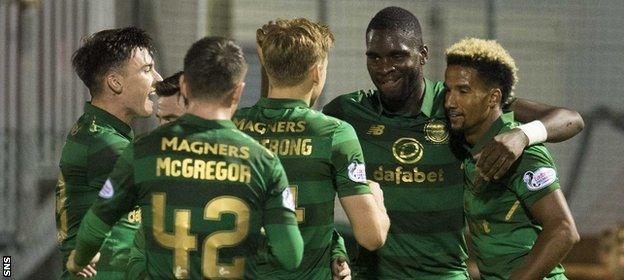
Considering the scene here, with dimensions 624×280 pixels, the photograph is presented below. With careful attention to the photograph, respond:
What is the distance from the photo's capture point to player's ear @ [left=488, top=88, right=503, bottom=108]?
4.92 meters

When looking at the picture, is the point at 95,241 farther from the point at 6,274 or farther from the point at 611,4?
the point at 611,4

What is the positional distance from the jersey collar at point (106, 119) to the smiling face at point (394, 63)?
1102mm

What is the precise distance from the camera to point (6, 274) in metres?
8.45

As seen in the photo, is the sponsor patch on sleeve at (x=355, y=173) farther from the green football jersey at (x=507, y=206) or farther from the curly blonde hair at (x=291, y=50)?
the green football jersey at (x=507, y=206)

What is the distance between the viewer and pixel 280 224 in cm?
395

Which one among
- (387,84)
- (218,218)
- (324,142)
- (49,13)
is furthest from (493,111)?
(49,13)

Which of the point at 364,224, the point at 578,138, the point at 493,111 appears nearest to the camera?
the point at 364,224

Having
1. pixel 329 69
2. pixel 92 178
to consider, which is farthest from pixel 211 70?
pixel 329 69

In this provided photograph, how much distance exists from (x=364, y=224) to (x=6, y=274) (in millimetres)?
4729

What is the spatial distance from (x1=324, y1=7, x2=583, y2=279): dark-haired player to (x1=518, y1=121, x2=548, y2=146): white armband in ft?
1.29

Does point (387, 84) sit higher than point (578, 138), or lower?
higher

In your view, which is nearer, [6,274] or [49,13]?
[6,274]

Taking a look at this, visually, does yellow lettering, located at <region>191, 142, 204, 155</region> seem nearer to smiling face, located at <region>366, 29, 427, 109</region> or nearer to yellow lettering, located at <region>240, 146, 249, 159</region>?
yellow lettering, located at <region>240, 146, 249, 159</region>

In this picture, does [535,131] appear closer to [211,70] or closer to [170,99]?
[211,70]
